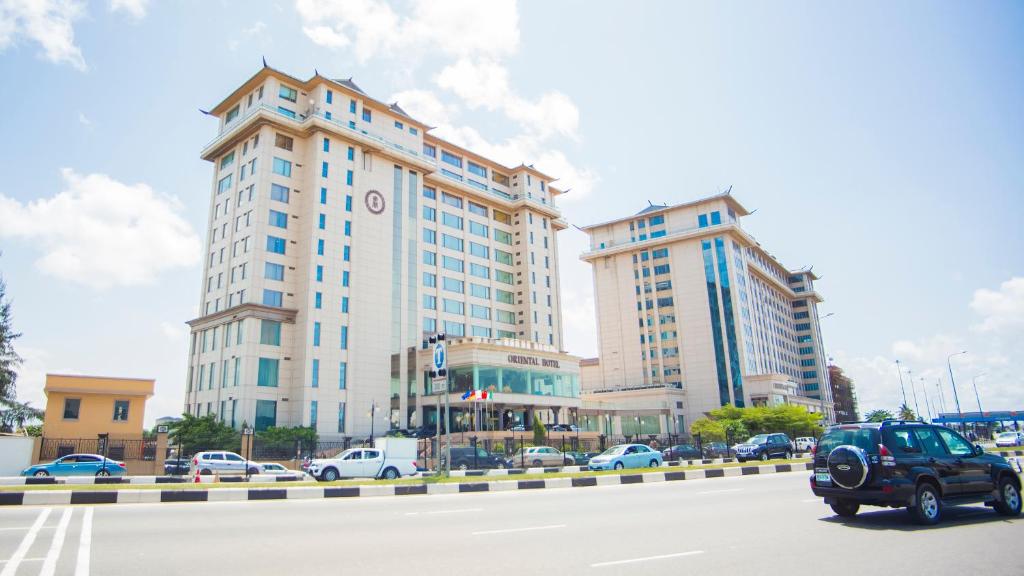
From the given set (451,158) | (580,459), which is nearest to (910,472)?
(580,459)

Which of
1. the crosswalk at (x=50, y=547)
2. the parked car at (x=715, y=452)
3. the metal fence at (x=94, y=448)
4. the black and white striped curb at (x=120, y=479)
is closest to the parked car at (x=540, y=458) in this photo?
the parked car at (x=715, y=452)

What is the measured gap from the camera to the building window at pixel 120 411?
4178cm

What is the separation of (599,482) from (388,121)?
1965 inches

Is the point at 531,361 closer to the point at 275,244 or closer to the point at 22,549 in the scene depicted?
the point at 275,244

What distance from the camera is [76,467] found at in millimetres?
29547

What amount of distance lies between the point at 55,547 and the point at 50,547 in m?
0.07

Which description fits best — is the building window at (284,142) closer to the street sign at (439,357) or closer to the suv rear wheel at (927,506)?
the street sign at (439,357)

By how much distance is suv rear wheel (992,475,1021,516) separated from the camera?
33.7 feet

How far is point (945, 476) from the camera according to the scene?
9992 mm

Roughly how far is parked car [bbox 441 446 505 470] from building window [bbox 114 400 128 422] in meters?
25.2

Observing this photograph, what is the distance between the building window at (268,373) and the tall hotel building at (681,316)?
122 ft

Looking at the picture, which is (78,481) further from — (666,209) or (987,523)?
(666,209)

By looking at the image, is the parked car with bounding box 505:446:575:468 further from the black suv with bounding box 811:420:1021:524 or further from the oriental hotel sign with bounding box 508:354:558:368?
the black suv with bounding box 811:420:1021:524

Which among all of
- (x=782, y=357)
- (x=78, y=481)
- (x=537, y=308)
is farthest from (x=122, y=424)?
(x=782, y=357)
